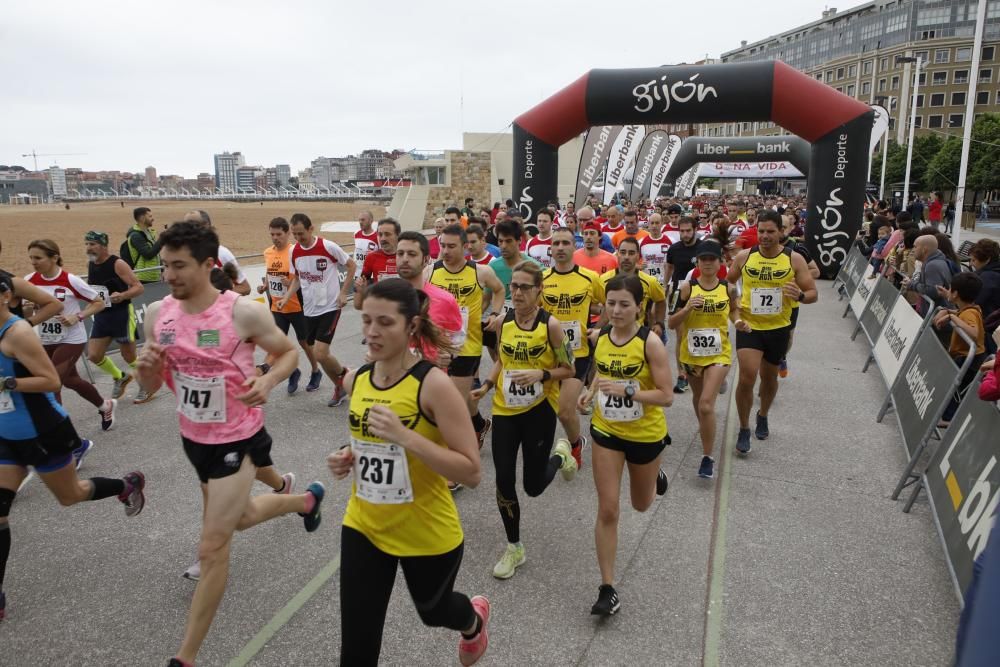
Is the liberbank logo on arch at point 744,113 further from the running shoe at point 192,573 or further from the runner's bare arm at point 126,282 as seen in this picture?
the running shoe at point 192,573

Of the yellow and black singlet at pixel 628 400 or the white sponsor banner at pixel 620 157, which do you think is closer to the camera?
the yellow and black singlet at pixel 628 400

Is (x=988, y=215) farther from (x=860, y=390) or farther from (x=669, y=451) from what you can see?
(x=669, y=451)

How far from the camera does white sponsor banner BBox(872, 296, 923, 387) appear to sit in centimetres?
664

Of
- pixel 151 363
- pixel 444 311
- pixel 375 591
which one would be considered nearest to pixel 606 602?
pixel 375 591

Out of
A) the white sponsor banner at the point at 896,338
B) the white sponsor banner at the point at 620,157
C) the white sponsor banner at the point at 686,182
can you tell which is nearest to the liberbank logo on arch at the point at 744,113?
the white sponsor banner at the point at 620,157

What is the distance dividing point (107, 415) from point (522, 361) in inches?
179

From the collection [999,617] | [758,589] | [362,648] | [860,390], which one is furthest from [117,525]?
[860,390]

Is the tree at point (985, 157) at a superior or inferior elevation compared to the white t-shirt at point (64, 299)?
superior

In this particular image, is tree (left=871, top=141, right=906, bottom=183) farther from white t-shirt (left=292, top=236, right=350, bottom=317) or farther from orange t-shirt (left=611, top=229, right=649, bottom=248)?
white t-shirt (left=292, top=236, right=350, bottom=317)

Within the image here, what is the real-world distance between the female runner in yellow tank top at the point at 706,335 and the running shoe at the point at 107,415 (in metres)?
5.37

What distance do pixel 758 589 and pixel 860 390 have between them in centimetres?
477

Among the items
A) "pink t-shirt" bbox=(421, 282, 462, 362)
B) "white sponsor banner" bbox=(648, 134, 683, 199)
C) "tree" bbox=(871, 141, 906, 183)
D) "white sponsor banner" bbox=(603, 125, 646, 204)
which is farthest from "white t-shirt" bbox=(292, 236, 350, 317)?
"tree" bbox=(871, 141, 906, 183)

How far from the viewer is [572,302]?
5.31 m

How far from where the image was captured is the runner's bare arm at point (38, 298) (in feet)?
14.3
